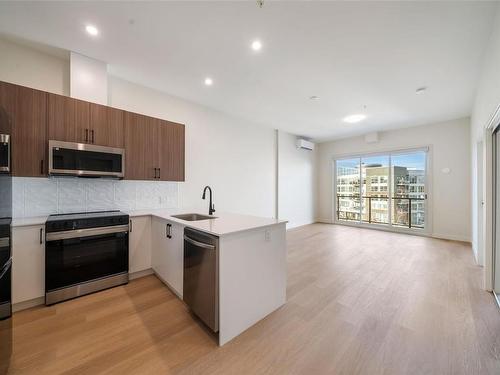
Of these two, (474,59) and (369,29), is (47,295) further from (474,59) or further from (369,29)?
(474,59)

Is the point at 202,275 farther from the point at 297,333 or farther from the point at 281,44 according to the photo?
the point at 281,44

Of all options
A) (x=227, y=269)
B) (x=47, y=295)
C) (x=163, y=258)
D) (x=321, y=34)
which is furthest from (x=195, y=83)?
(x=47, y=295)

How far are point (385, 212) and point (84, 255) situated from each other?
7060 mm

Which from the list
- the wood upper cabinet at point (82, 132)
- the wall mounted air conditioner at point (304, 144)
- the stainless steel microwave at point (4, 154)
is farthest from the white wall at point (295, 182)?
the stainless steel microwave at point (4, 154)

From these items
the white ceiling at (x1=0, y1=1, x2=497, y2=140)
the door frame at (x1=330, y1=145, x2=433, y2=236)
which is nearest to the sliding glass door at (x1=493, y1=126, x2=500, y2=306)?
the white ceiling at (x1=0, y1=1, x2=497, y2=140)

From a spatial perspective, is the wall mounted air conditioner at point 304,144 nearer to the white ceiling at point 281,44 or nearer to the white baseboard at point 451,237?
the white ceiling at point 281,44

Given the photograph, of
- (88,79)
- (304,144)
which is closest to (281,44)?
(88,79)

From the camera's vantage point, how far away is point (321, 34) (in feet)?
7.30

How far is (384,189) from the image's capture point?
6262 mm

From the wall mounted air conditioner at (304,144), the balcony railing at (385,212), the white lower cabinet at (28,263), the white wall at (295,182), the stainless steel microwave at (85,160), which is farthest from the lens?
the wall mounted air conditioner at (304,144)

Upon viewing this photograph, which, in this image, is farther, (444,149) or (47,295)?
(444,149)

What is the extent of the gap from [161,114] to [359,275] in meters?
4.09

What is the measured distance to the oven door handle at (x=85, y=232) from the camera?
2.24m

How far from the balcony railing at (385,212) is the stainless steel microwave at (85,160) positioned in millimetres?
6662
